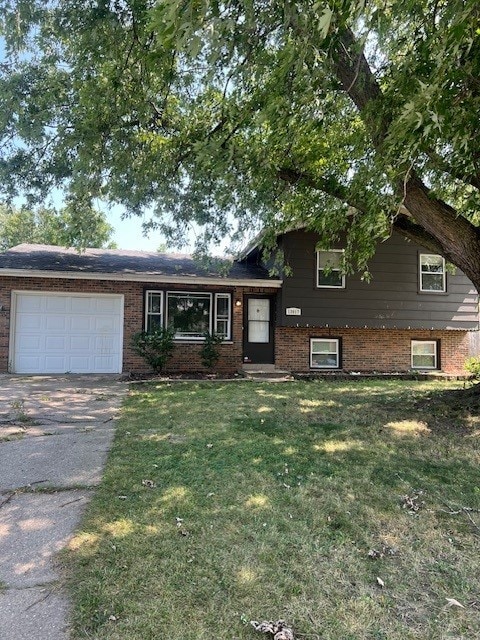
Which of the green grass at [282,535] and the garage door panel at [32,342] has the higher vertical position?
the garage door panel at [32,342]

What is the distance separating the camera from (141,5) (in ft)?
16.8

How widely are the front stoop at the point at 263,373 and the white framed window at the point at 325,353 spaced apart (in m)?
1.25

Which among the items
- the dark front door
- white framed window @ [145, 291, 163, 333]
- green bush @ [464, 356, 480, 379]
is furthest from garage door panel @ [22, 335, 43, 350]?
green bush @ [464, 356, 480, 379]

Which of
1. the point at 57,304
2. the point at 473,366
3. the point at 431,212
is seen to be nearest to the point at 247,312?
the point at 57,304

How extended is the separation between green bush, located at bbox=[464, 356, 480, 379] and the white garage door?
34.2 ft

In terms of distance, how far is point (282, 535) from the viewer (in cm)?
281

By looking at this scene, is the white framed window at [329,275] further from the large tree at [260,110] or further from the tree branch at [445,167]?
the tree branch at [445,167]

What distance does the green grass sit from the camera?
204 cm

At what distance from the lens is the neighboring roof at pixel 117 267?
11.2 meters

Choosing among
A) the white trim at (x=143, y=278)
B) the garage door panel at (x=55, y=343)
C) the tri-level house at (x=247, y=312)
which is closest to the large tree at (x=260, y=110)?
the white trim at (x=143, y=278)

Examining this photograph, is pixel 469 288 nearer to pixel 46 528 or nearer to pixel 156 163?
pixel 156 163

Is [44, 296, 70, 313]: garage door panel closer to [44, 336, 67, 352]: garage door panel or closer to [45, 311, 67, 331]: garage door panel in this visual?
[45, 311, 67, 331]: garage door panel

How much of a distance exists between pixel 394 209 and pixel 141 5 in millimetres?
4111

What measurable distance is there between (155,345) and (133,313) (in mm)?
1316
